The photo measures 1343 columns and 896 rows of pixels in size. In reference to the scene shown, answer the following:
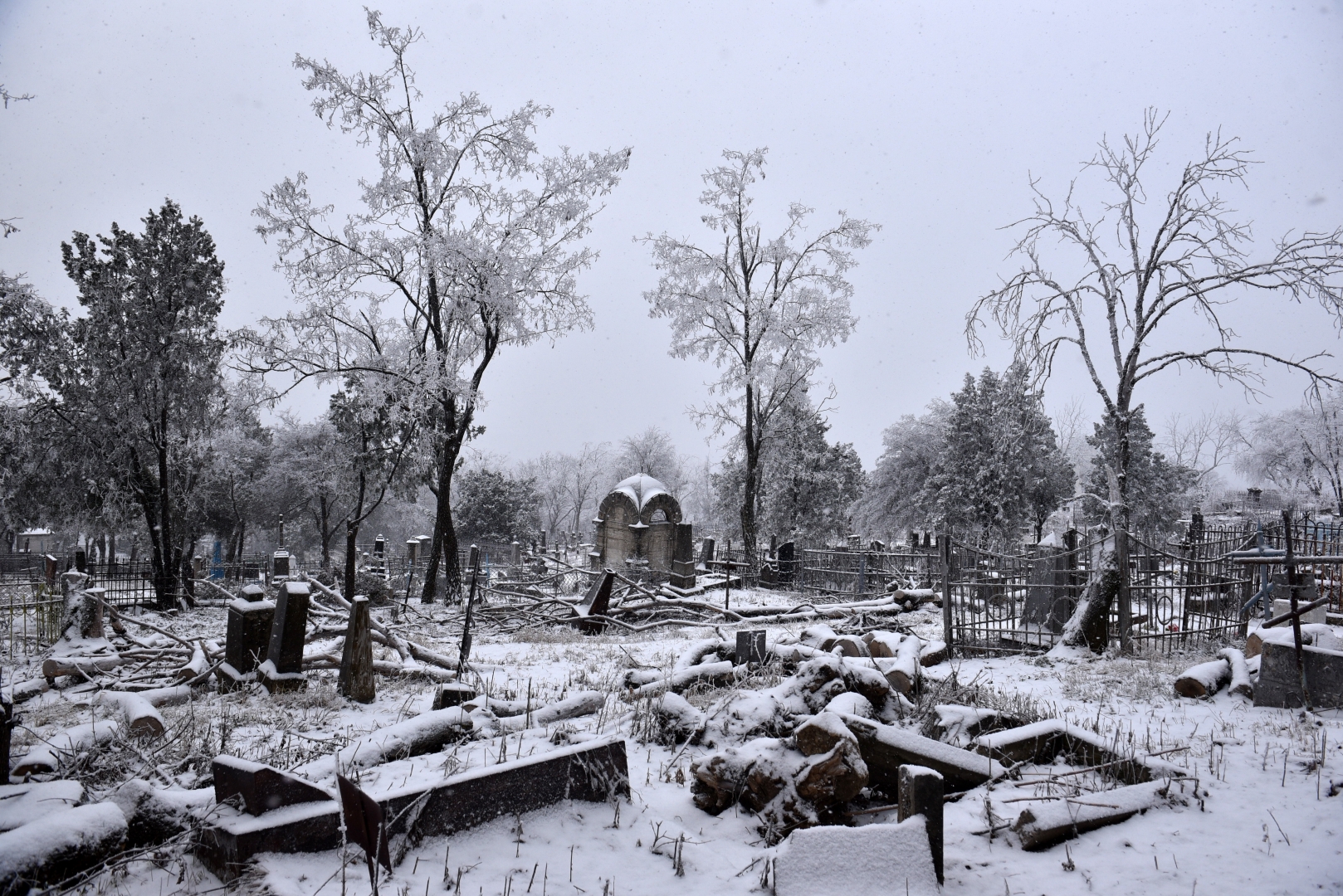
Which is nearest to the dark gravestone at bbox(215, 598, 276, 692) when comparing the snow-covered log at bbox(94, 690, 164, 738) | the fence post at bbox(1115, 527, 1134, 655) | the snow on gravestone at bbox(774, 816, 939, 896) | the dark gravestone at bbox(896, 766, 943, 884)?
the snow-covered log at bbox(94, 690, 164, 738)

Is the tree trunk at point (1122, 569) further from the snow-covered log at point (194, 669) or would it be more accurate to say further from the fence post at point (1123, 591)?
the snow-covered log at point (194, 669)

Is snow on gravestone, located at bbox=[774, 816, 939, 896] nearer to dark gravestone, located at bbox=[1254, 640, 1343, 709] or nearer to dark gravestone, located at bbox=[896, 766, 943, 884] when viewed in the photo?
dark gravestone, located at bbox=[896, 766, 943, 884]

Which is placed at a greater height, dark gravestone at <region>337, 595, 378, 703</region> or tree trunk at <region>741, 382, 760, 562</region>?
tree trunk at <region>741, 382, 760, 562</region>

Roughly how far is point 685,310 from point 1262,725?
2065 cm

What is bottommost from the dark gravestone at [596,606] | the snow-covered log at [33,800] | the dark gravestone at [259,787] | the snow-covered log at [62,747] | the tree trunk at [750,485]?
the dark gravestone at [596,606]

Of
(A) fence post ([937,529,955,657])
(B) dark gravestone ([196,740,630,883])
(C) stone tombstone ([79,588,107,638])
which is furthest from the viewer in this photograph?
(C) stone tombstone ([79,588,107,638])

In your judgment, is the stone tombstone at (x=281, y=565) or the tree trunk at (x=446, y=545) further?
the stone tombstone at (x=281, y=565)

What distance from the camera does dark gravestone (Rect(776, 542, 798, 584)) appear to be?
72.4ft

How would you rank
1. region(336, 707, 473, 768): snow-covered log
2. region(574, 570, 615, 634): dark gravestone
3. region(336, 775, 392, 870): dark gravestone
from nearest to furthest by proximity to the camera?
1. region(336, 775, 392, 870): dark gravestone
2. region(336, 707, 473, 768): snow-covered log
3. region(574, 570, 615, 634): dark gravestone

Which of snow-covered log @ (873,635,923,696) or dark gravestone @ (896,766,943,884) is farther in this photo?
snow-covered log @ (873,635,923,696)

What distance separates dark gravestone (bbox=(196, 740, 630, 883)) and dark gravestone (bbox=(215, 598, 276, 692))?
425 cm

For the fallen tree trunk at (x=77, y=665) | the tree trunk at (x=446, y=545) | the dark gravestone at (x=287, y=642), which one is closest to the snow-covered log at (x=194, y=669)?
the dark gravestone at (x=287, y=642)

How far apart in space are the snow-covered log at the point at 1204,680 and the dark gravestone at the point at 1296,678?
0.37 m

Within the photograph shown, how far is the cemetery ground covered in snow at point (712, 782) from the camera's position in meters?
3.07
